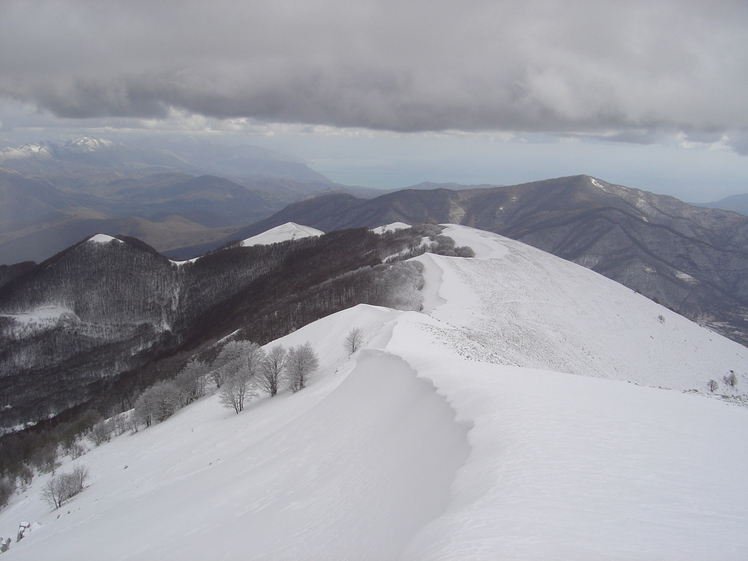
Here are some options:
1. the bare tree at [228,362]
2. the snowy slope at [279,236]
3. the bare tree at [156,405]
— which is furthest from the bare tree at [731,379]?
the snowy slope at [279,236]

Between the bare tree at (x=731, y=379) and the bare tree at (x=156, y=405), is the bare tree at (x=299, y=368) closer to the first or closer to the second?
the bare tree at (x=156, y=405)

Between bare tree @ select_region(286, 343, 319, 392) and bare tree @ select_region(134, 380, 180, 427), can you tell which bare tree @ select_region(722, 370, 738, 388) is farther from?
bare tree @ select_region(134, 380, 180, 427)

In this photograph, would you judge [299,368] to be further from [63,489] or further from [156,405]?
[156,405]

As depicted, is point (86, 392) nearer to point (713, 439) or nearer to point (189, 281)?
point (189, 281)

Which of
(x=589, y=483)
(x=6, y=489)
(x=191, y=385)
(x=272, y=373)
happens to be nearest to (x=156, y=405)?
(x=191, y=385)

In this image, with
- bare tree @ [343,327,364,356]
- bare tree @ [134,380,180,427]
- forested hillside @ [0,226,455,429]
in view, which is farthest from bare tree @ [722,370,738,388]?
bare tree @ [134,380,180,427]

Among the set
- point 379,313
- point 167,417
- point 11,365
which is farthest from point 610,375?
point 11,365

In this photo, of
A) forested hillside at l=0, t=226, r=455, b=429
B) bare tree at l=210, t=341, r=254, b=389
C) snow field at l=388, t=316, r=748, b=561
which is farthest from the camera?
forested hillside at l=0, t=226, r=455, b=429
